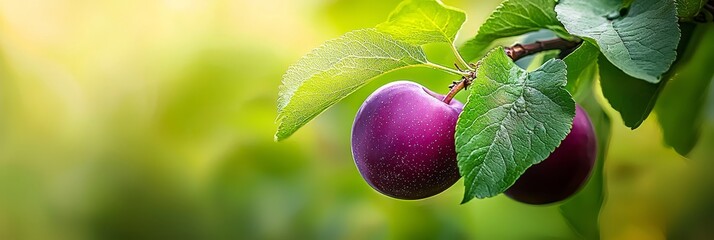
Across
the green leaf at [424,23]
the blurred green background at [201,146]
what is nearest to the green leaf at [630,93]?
the green leaf at [424,23]

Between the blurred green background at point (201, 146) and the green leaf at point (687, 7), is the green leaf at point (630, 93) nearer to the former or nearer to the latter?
the green leaf at point (687, 7)

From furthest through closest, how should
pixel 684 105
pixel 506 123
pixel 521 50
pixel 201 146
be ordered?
pixel 201 146
pixel 684 105
pixel 521 50
pixel 506 123

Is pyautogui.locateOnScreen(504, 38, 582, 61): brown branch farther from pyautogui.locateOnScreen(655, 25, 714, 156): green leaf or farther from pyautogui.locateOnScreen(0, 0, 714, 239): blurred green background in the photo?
pyautogui.locateOnScreen(0, 0, 714, 239): blurred green background

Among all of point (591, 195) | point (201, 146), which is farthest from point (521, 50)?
point (201, 146)

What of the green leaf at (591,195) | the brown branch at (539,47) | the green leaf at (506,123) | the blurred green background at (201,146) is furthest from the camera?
the blurred green background at (201,146)

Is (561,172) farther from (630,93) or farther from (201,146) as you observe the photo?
(201,146)

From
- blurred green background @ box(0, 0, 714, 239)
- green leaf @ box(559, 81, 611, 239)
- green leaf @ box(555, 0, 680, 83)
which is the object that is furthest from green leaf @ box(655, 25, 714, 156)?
blurred green background @ box(0, 0, 714, 239)

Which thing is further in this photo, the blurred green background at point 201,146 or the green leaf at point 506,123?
the blurred green background at point 201,146
